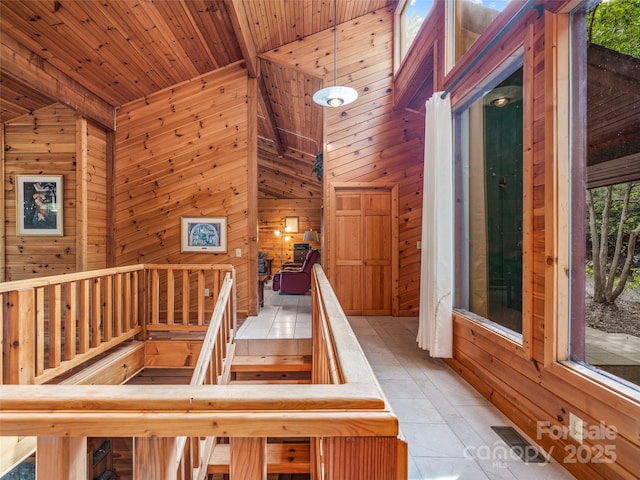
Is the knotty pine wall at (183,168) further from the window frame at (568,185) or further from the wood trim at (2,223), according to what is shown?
the window frame at (568,185)

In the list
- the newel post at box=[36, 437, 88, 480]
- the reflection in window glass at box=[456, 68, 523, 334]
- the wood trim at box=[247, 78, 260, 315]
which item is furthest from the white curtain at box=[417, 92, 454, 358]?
the newel post at box=[36, 437, 88, 480]

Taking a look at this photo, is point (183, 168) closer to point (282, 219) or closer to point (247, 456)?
point (247, 456)

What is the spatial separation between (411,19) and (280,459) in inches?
218

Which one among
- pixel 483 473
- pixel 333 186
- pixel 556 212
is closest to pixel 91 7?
pixel 333 186

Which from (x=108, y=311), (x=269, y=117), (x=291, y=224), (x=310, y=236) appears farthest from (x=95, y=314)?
(x=291, y=224)

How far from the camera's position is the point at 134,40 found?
3.47 metres

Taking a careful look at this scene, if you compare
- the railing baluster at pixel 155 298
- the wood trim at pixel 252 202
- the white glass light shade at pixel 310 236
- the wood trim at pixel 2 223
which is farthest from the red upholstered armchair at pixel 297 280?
the wood trim at pixel 2 223

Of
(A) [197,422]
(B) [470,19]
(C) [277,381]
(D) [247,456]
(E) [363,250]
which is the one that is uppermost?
(B) [470,19]

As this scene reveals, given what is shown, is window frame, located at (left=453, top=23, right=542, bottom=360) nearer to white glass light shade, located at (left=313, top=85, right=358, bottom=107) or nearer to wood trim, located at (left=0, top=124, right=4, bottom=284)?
white glass light shade, located at (left=313, top=85, right=358, bottom=107)

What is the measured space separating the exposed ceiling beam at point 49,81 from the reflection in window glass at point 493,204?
14.8ft

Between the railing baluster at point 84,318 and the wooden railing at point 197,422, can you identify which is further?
the railing baluster at point 84,318

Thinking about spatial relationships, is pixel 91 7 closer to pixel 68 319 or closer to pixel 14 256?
pixel 68 319

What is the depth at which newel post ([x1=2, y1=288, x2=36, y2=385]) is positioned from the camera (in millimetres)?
2107

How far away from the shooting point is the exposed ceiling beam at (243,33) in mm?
3246
